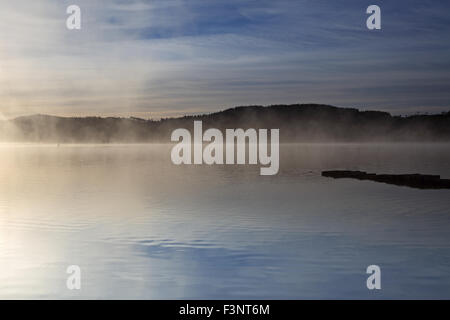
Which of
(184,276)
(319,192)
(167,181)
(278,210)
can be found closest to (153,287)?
(184,276)

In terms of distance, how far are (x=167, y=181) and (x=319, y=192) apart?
22.2 meters

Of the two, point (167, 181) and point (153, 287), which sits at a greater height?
point (167, 181)

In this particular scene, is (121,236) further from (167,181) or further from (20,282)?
(167,181)

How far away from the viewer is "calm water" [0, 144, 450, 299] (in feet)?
78.3

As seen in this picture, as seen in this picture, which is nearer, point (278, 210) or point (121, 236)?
point (121, 236)

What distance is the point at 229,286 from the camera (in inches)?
944

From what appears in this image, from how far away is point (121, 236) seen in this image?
34.2 m

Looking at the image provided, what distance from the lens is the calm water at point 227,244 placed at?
23.9m

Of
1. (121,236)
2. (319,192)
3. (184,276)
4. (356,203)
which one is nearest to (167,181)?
(319,192)

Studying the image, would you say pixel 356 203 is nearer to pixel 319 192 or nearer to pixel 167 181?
pixel 319 192

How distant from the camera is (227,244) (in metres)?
31.4

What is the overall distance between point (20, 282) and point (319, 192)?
1458 inches
